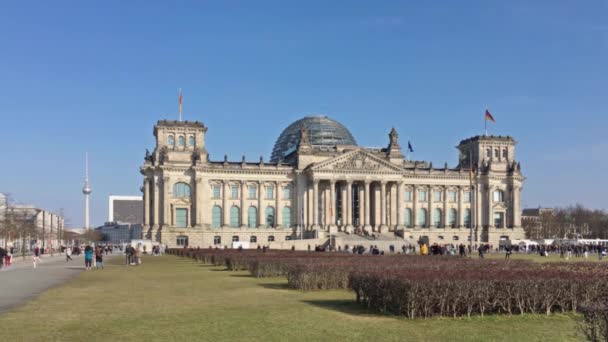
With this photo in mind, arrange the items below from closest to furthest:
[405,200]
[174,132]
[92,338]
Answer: [92,338]
[174,132]
[405,200]

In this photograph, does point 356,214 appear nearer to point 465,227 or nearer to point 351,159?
point 351,159

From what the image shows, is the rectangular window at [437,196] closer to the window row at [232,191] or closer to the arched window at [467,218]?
the arched window at [467,218]

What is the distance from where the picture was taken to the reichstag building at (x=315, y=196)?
111812 mm

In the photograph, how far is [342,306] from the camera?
25.4m

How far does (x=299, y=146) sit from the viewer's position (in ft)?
387

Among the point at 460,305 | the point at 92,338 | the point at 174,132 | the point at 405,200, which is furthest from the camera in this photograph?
the point at 405,200

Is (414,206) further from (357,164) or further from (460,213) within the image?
(357,164)

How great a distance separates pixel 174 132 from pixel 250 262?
71.6 m

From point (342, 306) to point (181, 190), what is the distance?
9031 centimetres

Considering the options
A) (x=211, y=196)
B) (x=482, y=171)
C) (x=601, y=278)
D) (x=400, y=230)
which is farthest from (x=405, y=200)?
(x=601, y=278)

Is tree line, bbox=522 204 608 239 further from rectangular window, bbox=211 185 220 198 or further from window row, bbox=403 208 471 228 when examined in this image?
rectangular window, bbox=211 185 220 198

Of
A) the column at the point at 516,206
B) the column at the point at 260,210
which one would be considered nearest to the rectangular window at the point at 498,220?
the column at the point at 516,206

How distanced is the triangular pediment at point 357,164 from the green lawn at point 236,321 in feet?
276

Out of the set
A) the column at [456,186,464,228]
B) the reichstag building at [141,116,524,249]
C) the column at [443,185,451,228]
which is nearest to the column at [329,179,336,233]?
the reichstag building at [141,116,524,249]
